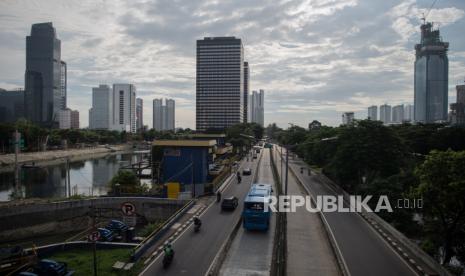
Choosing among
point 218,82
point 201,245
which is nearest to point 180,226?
point 201,245

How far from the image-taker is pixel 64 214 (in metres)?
30.2

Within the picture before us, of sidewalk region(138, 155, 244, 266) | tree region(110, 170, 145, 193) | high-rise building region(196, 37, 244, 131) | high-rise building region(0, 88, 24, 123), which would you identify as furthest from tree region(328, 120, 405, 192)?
high-rise building region(0, 88, 24, 123)

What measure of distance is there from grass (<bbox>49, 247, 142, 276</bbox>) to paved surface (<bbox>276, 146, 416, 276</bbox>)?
10694 mm

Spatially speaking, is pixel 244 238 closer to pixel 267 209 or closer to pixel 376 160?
pixel 267 209

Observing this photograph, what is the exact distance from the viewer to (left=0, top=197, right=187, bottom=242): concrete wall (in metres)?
27.7

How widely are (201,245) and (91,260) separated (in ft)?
19.3

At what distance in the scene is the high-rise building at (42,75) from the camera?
183 m

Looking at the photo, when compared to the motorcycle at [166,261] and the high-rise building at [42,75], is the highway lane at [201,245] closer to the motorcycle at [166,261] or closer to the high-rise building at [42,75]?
the motorcycle at [166,261]

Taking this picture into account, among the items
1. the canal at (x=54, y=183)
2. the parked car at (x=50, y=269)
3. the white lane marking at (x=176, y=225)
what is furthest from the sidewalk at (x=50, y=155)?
the parked car at (x=50, y=269)

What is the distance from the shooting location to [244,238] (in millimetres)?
A: 21609

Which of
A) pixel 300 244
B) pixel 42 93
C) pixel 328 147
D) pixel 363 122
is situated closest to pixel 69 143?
pixel 42 93

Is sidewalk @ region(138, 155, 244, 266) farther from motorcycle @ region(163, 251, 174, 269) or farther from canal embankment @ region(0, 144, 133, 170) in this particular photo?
canal embankment @ region(0, 144, 133, 170)

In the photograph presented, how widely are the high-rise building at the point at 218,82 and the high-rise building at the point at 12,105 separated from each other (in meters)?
98.5

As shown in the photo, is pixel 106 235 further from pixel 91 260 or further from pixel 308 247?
pixel 308 247
